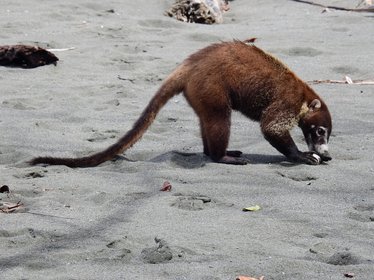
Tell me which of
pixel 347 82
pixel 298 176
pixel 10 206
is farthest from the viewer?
pixel 347 82

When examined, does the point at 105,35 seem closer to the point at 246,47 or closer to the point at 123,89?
the point at 123,89

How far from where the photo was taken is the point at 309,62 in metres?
10.4

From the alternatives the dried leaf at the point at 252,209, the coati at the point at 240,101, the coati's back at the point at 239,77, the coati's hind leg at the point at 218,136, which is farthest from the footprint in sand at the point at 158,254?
the coati's back at the point at 239,77

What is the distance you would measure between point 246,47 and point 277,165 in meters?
1.20

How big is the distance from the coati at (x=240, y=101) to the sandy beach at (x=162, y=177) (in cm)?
18

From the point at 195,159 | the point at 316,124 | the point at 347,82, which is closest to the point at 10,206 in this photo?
the point at 195,159

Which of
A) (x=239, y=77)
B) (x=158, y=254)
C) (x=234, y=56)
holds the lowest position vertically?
(x=158, y=254)

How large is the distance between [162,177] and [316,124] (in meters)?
1.75

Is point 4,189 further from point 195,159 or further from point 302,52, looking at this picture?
point 302,52

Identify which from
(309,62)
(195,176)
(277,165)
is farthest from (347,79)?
(195,176)

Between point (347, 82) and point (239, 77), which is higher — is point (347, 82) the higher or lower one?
the lower one

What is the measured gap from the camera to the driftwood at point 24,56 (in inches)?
381

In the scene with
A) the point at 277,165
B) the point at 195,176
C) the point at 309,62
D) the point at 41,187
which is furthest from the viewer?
the point at 309,62

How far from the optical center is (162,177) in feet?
20.6
